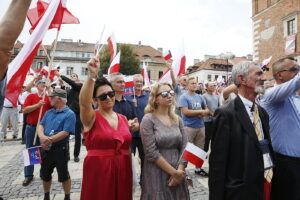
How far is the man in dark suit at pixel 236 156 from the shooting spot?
1996 millimetres

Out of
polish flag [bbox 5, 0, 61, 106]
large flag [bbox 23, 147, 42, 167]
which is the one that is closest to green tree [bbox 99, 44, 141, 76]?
large flag [bbox 23, 147, 42, 167]

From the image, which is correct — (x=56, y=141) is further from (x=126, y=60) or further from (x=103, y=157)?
(x=126, y=60)

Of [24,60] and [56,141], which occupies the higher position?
[24,60]

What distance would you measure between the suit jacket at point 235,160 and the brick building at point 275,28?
20.4 metres

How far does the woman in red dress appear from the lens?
95.3 inches

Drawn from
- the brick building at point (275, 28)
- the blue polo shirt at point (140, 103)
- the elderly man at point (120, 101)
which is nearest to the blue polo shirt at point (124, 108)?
the elderly man at point (120, 101)

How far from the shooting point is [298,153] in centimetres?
249

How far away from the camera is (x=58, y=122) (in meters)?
3.70

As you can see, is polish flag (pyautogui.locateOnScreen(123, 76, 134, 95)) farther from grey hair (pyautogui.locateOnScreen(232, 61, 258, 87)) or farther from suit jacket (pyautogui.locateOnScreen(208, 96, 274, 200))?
suit jacket (pyautogui.locateOnScreen(208, 96, 274, 200))

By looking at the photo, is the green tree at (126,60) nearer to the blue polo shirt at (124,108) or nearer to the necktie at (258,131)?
the blue polo shirt at (124,108)

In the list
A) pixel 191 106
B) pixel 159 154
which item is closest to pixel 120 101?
pixel 159 154

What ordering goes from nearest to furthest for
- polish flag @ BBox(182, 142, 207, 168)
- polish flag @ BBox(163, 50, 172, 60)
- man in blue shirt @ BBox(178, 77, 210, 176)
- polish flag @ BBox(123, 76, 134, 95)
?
1. polish flag @ BBox(182, 142, 207, 168)
2. polish flag @ BBox(123, 76, 134, 95)
3. man in blue shirt @ BBox(178, 77, 210, 176)
4. polish flag @ BBox(163, 50, 172, 60)

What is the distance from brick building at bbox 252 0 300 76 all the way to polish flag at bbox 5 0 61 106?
20.9m

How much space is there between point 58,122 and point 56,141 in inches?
12.2
